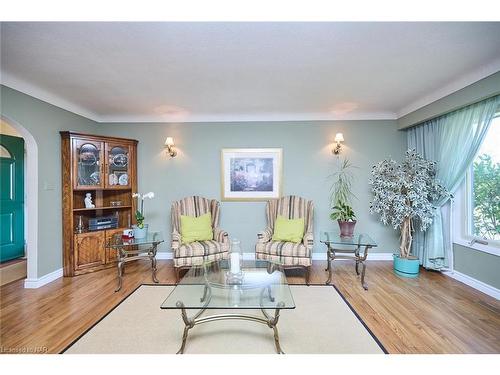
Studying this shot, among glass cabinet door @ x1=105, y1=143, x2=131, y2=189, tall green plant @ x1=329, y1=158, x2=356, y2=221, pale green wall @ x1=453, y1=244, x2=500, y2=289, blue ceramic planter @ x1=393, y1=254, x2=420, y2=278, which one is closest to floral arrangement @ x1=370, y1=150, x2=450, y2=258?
blue ceramic planter @ x1=393, y1=254, x2=420, y2=278

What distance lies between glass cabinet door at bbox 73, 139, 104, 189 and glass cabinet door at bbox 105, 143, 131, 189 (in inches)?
4.7

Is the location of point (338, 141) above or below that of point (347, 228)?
above

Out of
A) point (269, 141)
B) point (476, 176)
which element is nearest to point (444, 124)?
point (476, 176)

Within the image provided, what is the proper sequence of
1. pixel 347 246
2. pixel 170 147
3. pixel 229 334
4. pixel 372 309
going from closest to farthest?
pixel 229 334 < pixel 372 309 < pixel 347 246 < pixel 170 147

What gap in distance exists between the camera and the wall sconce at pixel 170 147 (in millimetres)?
3959

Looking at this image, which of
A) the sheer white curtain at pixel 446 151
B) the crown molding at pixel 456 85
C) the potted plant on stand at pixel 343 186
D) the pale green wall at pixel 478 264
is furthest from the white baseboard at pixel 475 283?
the crown molding at pixel 456 85

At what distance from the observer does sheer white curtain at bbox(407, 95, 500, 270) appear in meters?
2.81

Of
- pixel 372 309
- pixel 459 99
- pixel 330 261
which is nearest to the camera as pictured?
pixel 372 309

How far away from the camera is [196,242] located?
340 cm

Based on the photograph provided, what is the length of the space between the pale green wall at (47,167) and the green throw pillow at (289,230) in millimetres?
3002

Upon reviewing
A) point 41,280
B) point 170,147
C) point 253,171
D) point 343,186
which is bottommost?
point 41,280

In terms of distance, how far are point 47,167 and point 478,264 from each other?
217 inches

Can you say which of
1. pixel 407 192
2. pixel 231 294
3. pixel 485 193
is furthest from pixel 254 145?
pixel 485 193

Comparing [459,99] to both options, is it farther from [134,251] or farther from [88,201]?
[88,201]
